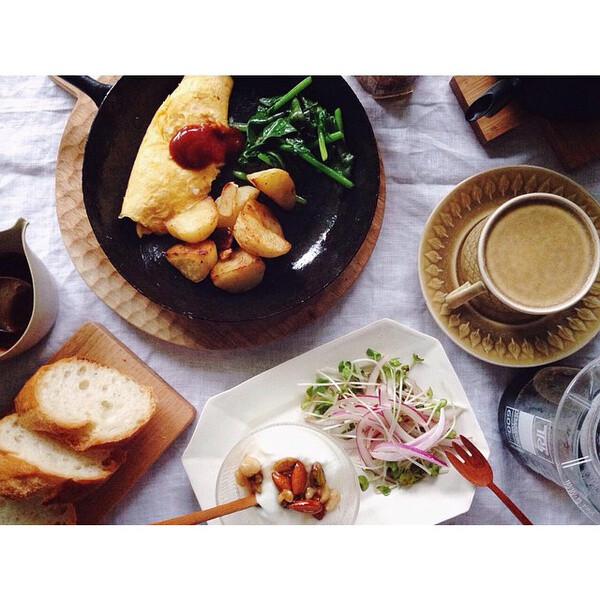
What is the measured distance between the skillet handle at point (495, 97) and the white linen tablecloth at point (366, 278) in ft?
0.55

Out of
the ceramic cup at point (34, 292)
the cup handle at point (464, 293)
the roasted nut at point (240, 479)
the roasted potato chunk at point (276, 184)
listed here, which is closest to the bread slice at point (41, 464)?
the ceramic cup at point (34, 292)

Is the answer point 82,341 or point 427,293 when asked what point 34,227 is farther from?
point 427,293

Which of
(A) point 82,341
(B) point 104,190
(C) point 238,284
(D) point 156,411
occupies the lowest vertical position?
(D) point 156,411

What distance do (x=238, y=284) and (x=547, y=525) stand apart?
0.80 m

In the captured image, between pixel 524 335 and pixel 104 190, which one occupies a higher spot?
pixel 104 190

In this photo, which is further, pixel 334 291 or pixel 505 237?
pixel 334 291

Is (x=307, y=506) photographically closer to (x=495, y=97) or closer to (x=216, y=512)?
(x=216, y=512)

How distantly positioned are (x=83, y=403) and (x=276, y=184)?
564 mm

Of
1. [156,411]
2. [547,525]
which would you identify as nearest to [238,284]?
[156,411]

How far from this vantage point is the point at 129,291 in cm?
126

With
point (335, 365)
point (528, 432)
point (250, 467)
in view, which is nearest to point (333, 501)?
point (250, 467)

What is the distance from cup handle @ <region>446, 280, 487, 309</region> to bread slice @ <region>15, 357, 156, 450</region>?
24.0 inches

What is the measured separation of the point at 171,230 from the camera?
1201 mm

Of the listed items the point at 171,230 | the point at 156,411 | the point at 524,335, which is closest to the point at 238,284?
the point at 171,230
